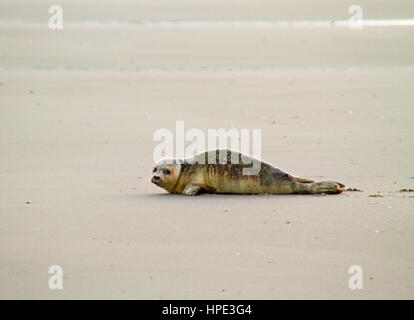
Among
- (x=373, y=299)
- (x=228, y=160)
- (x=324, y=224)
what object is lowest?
(x=373, y=299)

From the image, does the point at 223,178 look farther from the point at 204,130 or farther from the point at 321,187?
the point at 204,130

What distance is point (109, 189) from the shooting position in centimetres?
797

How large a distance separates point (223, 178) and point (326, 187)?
0.92 meters

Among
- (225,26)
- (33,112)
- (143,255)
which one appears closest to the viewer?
(143,255)

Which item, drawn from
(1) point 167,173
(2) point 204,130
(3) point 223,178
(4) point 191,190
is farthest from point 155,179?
(2) point 204,130

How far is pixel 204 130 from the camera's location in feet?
36.4

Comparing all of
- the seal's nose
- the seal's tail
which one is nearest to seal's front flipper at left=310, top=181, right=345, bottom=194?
the seal's tail

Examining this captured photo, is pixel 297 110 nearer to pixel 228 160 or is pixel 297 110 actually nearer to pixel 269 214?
pixel 228 160

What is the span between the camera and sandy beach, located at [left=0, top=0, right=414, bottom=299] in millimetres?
5457

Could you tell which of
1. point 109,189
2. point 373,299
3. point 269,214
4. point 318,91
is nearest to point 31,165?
point 109,189

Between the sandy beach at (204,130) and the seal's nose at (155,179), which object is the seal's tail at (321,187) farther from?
the seal's nose at (155,179)

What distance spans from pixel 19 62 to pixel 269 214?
10624 mm

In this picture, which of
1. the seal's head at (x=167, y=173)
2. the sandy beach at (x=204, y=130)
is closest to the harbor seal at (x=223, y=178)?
the seal's head at (x=167, y=173)

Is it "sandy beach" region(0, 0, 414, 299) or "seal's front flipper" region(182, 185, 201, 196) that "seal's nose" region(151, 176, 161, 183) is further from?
"seal's front flipper" region(182, 185, 201, 196)
